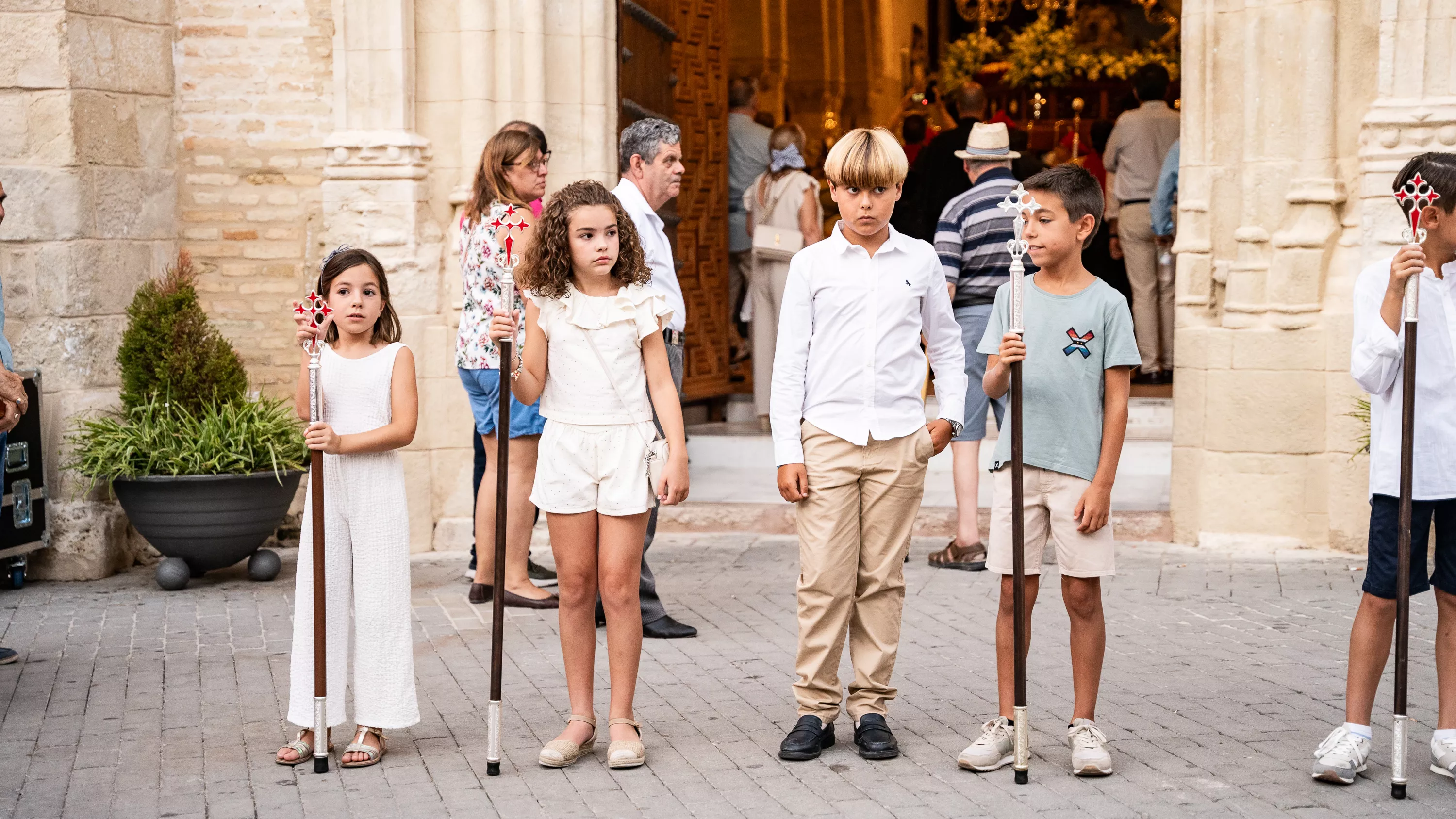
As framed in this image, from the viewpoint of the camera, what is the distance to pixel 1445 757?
14.6 ft

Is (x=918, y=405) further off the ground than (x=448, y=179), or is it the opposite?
(x=448, y=179)

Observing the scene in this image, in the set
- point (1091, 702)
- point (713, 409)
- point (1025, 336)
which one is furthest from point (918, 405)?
point (713, 409)

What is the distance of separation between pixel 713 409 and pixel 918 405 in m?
6.43

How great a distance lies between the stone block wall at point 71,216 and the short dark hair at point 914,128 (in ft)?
20.3

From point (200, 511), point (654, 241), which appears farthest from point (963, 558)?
point (200, 511)

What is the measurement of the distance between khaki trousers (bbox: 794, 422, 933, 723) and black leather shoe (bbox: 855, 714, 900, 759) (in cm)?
4

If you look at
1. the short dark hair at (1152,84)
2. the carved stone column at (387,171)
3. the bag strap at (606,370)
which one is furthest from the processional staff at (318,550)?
the short dark hair at (1152,84)

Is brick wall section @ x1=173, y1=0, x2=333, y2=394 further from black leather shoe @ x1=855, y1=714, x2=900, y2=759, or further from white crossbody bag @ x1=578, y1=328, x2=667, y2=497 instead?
black leather shoe @ x1=855, y1=714, x2=900, y2=759

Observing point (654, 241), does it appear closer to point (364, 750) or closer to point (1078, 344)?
point (1078, 344)

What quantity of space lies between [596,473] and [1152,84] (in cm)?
826

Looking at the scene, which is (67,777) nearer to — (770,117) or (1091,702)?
(1091,702)

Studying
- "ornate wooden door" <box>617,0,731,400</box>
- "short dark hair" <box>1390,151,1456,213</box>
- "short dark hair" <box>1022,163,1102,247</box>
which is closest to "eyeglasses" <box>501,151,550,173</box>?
"short dark hair" <box>1022,163,1102,247</box>

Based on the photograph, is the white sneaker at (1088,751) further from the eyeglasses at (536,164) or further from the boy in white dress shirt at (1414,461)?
the eyeglasses at (536,164)

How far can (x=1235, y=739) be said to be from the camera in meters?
4.86
